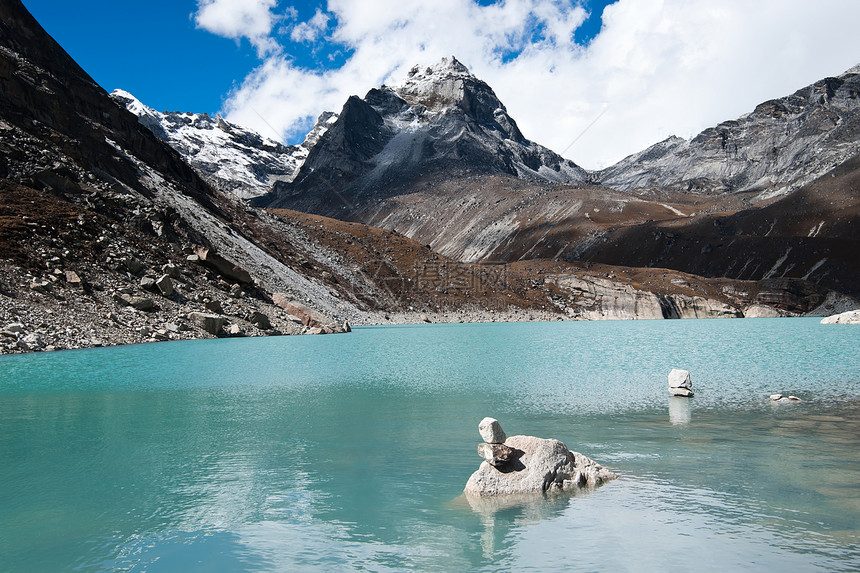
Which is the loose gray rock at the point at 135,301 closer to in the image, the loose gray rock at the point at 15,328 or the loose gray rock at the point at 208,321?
the loose gray rock at the point at 208,321

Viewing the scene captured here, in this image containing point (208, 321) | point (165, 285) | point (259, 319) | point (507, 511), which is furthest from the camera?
point (259, 319)

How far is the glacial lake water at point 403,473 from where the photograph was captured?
425 inches

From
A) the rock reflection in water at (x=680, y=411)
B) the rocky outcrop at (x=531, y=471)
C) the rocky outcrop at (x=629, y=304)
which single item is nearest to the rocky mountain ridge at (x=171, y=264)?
the rocky outcrop at (x=629, y=304)

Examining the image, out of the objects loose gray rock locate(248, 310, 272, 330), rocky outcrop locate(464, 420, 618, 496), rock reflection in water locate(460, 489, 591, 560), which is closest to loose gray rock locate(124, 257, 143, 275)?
loose gray rock locate(248, 310, 272, 330)

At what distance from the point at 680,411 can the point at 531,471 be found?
1254cm

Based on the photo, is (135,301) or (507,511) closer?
(507,511)

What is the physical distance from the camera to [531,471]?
574 inches

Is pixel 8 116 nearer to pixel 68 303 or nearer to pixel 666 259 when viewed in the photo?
pixel 68 303

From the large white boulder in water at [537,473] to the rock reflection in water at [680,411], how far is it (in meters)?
8.55

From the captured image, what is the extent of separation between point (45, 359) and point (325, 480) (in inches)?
1321

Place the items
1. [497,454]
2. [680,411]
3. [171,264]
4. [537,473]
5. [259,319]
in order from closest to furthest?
[497,454] < [537,473] < [680,411] < [171,264] < [259,319]

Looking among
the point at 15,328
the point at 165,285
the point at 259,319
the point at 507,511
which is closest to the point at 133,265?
the point at 165,285

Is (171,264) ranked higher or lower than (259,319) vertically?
higher

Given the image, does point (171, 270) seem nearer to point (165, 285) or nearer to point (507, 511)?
point (165, 285)
